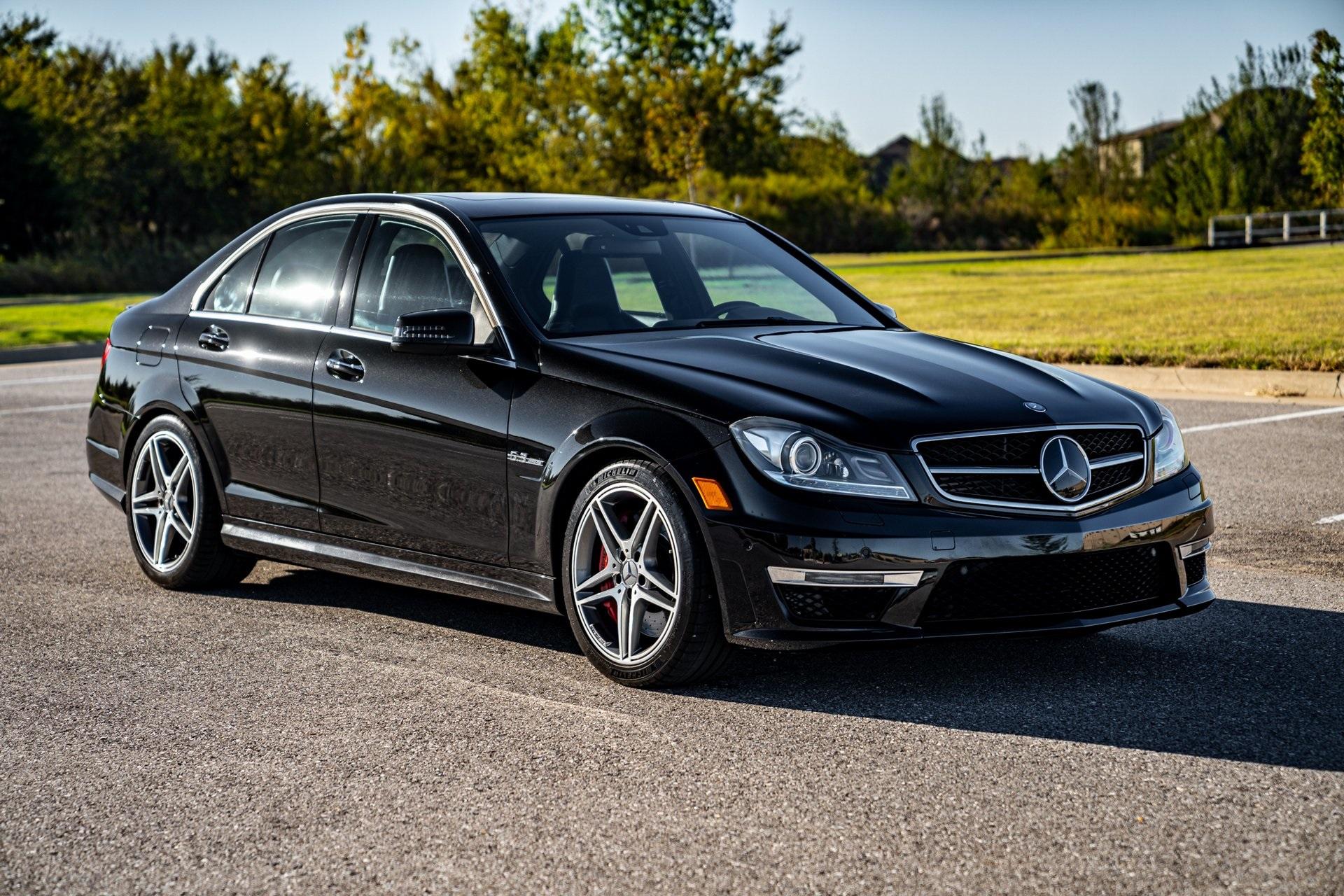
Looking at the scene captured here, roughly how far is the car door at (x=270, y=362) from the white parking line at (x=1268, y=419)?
21.3ft

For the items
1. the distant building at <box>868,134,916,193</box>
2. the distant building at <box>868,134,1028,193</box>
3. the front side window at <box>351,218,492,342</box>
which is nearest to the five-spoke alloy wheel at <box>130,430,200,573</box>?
the front side window at <box>351,218,492,342</box>

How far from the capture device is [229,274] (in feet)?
22.4

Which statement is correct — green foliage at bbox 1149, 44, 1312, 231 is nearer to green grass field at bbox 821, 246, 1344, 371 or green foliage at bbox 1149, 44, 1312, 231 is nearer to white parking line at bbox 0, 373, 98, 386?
green grass field at bbox 821, 246, 1344, 371

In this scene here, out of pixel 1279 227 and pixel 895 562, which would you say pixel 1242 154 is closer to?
pixel 1279 227

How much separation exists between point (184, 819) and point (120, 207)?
5186 centimetres

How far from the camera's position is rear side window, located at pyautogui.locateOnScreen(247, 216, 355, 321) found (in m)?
6.26

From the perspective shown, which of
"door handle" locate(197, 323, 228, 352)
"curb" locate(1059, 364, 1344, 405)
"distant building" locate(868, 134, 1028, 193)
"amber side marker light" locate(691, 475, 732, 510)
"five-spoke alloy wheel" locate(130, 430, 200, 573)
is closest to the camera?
"amber side marker light" locate(691, 475, 732, 510)

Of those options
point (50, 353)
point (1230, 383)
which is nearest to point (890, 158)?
point (50, 353)

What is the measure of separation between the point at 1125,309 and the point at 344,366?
17011 millimetres

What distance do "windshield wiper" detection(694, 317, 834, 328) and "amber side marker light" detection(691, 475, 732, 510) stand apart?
1.24 metres

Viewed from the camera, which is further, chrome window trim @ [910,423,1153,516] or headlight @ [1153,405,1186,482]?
headlight @ [1153,405,1186,482]

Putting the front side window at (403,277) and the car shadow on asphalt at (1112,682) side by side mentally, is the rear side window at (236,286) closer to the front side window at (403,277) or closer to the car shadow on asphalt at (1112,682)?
the front side window at (403,277)

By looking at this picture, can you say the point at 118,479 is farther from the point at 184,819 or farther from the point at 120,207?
the point at 120,207

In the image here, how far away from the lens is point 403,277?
6.02 metres
